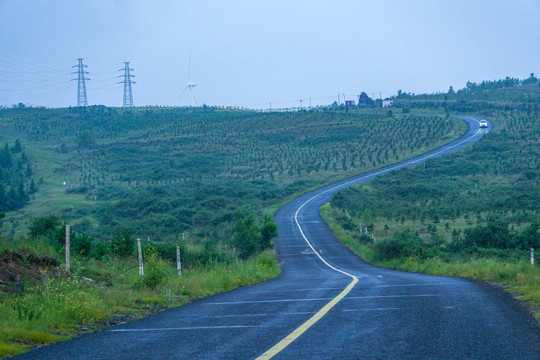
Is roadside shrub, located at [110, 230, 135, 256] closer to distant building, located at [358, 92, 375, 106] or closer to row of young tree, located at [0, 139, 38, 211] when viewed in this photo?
row of young tree, located at [0, 139, 38, 211]

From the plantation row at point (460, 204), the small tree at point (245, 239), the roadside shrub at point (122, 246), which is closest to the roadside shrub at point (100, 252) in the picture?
the roadside shrub at point (122, 246)

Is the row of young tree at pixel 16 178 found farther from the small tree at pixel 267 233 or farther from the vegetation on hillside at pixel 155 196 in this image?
the small tree at pixel 267 233

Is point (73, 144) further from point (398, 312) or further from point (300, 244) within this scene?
point (398, 312)

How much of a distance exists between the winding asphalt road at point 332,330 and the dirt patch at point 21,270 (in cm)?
339

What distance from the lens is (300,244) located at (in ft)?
143

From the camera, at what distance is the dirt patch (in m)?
10.6

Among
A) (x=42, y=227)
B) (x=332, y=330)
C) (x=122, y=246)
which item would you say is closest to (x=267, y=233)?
(x=42, y=227)

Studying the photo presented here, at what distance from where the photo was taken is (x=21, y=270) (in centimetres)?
1174

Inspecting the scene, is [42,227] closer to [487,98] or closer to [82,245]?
[82,245]

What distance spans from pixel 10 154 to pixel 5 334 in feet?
303

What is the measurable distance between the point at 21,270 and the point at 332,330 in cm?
789

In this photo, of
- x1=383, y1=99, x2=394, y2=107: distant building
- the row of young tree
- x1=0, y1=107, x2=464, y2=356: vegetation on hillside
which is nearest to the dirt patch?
x1=0, y1=107, x2=464, y2=356: vegetation on hillside

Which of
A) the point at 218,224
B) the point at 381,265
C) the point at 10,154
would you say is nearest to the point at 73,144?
the point at 10,154

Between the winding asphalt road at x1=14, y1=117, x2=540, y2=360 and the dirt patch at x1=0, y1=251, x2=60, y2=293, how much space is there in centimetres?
339
